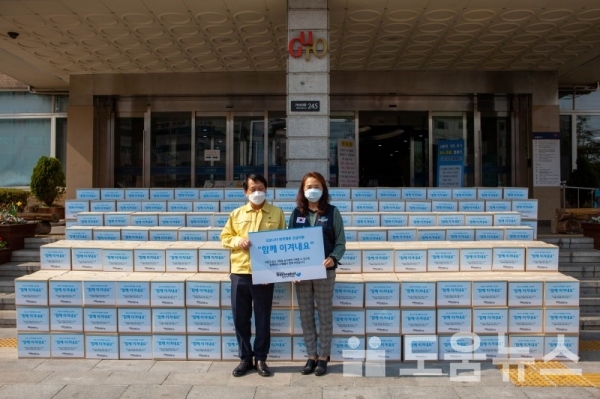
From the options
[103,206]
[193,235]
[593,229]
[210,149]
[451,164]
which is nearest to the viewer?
[193,235]

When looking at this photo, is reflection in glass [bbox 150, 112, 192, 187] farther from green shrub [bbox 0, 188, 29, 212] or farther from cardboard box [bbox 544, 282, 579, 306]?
cardboard box [bbox 544, 282, 579, 306]

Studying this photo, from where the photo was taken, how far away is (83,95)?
15086 millimetres

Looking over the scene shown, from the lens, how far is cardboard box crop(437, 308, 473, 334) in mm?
5680

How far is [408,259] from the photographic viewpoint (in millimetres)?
6184

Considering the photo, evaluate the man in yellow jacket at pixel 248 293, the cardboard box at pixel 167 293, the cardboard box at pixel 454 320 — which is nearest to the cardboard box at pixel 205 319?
the cardboard box at pixel 167 293

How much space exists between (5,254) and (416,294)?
257 inches

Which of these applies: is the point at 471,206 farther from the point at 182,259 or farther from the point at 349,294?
the point at 182,259

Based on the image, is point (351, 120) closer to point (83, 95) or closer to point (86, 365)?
point (83, 95)

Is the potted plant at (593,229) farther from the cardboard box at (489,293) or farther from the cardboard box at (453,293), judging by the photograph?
the cardboard box at (453,293)

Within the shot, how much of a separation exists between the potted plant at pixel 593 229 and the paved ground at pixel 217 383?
3.88 meters

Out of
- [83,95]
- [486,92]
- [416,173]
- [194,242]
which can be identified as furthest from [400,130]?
[194,242]

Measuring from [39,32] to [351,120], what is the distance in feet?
25.7

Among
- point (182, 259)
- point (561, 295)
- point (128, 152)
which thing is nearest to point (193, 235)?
point (182, 259)

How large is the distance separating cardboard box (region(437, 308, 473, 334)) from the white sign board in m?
1.38
